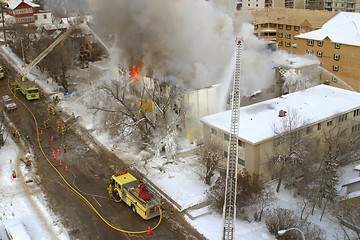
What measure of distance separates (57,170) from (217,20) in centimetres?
1302

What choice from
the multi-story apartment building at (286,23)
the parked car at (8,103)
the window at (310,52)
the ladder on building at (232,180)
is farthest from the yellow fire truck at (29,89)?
the multi-story apartment building at (286,23)

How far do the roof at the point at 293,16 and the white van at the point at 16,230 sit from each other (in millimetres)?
33392

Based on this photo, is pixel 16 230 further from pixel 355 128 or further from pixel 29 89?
pixel 29 89

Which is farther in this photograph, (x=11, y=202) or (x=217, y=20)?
(x=217, y=20)

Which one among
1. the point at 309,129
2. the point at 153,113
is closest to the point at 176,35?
the point at 153,113

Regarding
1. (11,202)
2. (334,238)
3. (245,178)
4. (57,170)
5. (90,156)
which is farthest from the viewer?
(90,156)

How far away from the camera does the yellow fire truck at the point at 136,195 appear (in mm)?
16350

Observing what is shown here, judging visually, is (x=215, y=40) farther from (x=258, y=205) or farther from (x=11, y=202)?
Answer: (x=11, y=202)

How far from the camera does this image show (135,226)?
16312mm

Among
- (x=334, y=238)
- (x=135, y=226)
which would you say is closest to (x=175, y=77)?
(x=135, y=226)

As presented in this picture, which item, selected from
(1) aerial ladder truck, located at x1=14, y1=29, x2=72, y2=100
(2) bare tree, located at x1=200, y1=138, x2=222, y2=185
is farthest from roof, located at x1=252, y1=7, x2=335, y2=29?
(2) bare tree, located at x1=200, y1=138, x2=222, y2=185

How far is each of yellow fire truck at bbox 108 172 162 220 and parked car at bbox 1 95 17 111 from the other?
14.8 meters

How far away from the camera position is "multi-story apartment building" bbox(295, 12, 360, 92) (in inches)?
1208

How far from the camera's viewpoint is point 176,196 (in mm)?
18234
